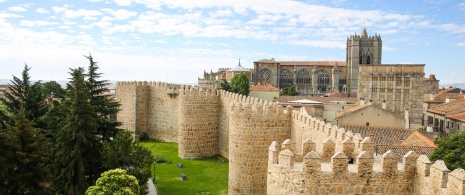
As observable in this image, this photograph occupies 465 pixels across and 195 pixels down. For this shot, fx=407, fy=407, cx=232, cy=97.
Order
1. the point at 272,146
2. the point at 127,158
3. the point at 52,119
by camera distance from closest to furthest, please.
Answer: the point at 272,146 → the point at 127,158 → the point at 52,119

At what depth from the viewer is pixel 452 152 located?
18672 mm

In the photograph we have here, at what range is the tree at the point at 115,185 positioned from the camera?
12797 mm

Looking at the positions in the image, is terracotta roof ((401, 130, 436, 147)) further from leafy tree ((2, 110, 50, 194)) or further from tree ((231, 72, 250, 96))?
tree ((231, 72, 250, 96))

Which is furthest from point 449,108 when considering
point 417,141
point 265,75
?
point 265,75

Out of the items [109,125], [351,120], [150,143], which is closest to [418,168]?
[109,125]

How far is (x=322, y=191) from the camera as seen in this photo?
791 centimetres

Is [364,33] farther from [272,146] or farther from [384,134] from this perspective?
[272,146]

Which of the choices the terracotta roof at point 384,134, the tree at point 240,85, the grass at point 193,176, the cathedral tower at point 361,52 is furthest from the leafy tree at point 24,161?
the cathedral tower at point 361,52

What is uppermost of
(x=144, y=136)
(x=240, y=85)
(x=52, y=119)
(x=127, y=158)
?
(x=240, y=85)

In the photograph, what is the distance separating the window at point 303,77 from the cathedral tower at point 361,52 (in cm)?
871

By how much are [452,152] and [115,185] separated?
15.0 meters

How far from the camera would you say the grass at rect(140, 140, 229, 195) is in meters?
18.5

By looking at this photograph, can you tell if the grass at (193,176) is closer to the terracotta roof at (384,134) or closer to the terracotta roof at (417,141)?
the terracotta roof at (384,134)

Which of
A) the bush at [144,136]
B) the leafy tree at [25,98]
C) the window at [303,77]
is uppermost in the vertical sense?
the window at [303,77]
